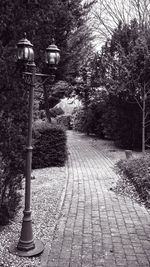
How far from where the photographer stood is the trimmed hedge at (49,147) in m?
10.6

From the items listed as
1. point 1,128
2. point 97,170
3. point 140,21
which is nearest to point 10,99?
point 1,128

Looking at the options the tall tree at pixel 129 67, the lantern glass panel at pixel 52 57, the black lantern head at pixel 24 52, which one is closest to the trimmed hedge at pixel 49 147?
the tall tree at pixel 129 67

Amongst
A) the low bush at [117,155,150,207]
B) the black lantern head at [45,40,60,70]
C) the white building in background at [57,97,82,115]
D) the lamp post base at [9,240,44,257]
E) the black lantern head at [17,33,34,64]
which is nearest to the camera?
the black lantern head at [17,33,34,64]

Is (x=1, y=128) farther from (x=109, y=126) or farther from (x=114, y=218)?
(x=109, y=126)

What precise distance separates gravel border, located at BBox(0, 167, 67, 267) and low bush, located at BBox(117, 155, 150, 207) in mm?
1984

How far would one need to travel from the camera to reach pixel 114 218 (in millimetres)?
5887

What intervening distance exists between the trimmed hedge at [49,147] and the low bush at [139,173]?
2.22 meters

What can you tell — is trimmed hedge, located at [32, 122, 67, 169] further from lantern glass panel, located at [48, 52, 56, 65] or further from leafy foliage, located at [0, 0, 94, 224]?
lantern glass panel, located at [48, 52, 56, 65]

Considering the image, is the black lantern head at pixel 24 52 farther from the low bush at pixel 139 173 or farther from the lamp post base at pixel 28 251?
the low bush at pixel 139 173

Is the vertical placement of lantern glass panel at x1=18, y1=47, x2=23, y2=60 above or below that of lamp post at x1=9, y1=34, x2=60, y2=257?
above

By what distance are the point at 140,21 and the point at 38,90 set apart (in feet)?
23.9

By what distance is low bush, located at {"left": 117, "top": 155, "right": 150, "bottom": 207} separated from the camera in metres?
7.40

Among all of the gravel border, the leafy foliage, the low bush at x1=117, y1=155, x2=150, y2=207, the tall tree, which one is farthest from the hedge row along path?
the tall tree

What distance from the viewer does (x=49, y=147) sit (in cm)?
1070
